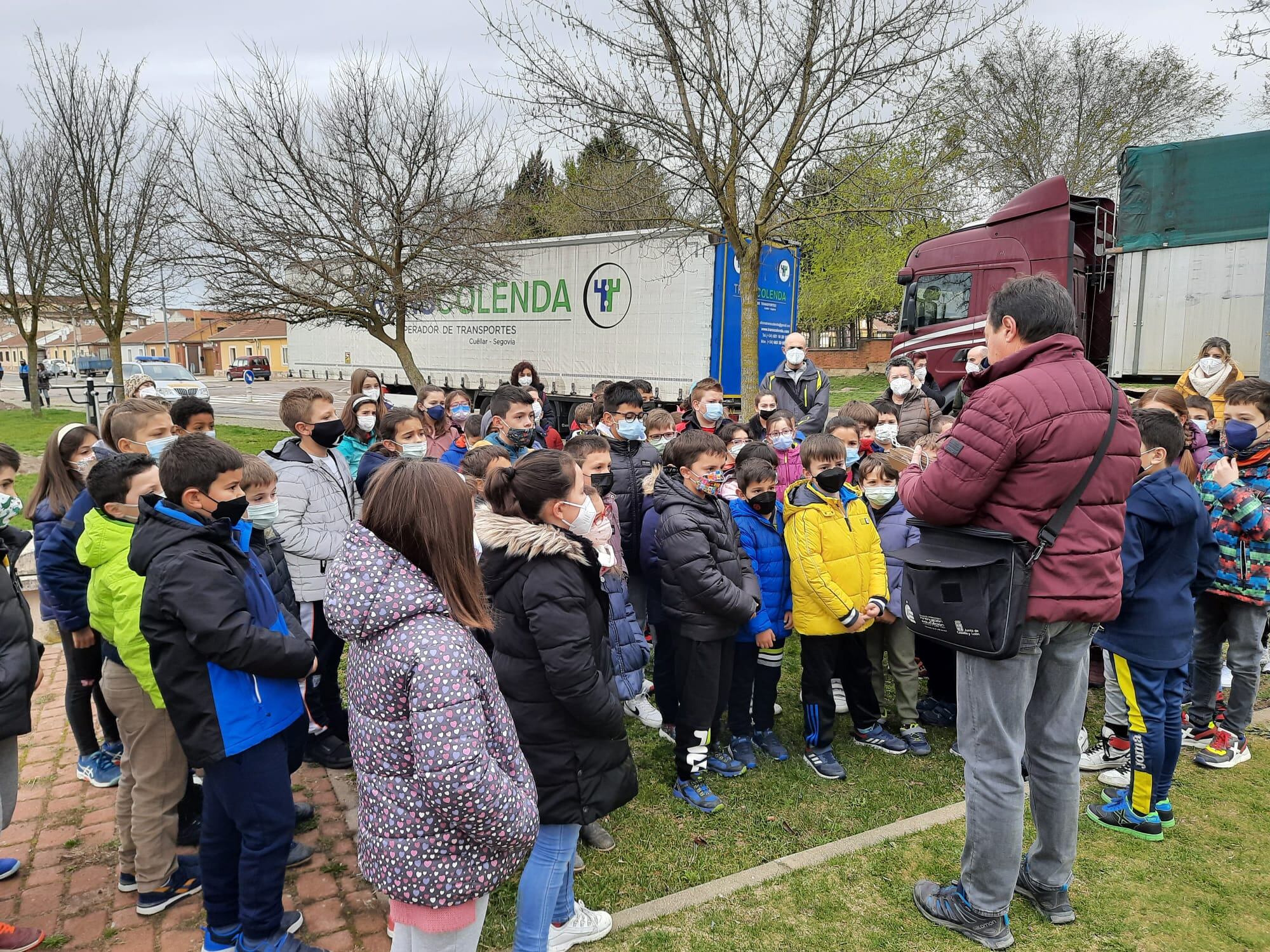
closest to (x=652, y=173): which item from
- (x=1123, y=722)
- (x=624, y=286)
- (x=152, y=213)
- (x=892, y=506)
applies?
(x=624, y=286)

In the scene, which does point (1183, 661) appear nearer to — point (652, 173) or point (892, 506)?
point (892, 506)

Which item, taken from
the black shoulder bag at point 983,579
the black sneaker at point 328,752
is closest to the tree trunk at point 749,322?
Answer: the black sneaker at point 328,752

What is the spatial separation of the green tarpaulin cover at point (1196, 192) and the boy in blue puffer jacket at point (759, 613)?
8.81 metres

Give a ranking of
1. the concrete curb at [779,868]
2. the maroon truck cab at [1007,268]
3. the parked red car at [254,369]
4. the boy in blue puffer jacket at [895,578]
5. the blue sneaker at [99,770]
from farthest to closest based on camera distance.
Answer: the parked red car at [254,369] < the maroon truck cab at [1007,268] < the boy in blue puffer jacket at [895,578] < the blue sneaker at [99,770] < the concrete curb at [779,868]

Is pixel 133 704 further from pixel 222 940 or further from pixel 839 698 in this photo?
pixel 839 698

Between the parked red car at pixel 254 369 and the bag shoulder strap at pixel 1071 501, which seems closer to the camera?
the bag shoulder strap at pixel 1071 501

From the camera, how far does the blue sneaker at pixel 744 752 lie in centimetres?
443

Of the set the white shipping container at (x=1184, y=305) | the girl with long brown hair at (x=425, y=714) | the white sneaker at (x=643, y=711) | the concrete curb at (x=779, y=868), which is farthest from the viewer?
the white shipping container at (x=1184, y=305)

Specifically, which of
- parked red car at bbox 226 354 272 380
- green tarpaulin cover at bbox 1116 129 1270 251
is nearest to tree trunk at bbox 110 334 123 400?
Answer: green tarpaulin cover at bbox 1116 129 1270 251

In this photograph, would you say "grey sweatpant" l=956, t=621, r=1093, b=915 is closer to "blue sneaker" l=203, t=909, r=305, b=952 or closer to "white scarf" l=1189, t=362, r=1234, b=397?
"blue sneaker" l=203, t=909, r=305, b=952

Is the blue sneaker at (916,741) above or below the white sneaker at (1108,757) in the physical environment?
below

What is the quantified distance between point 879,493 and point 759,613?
110 centimetres

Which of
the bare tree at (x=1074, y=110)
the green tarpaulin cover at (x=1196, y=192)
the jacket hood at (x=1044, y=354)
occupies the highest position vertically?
the bare tree at (x=1074, y=110)

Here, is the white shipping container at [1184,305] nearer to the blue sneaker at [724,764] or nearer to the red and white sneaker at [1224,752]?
the red and white sneaker at [1224,752]
